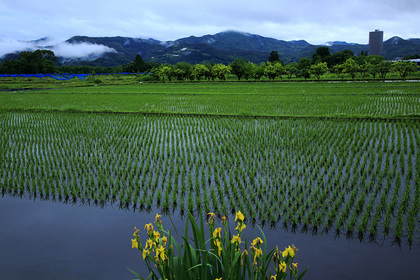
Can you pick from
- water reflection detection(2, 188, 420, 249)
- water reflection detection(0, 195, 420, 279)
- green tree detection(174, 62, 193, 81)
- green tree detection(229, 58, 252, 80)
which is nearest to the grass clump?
water reflection detection(0, 195, 420, 279)

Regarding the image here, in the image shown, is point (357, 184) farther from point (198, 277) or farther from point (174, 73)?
point (174, 73)

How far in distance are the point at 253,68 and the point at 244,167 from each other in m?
38.7

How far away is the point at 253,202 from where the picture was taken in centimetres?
471

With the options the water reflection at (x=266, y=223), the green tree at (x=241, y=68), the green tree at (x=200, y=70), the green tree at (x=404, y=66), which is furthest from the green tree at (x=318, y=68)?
the water reflection at (x=266, y=223)

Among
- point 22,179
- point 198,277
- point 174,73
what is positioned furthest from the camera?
point 174,73

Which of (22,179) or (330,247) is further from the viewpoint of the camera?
(22,179)

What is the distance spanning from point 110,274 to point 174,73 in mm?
43545

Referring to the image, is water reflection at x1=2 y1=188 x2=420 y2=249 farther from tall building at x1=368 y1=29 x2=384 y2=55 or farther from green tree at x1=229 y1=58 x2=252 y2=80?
tall building at x1=368 y1=29 x2=384 y2=55

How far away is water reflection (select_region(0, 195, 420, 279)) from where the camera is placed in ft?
10.7

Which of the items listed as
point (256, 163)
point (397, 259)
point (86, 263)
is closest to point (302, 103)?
point (256, 163)

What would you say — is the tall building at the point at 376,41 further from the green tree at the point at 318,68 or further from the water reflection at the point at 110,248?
the water reflection at the point at 110,248

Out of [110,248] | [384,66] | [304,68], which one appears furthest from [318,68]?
[110,248]

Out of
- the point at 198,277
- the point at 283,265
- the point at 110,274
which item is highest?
the point at 283,265

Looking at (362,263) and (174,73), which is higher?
(174,73)
